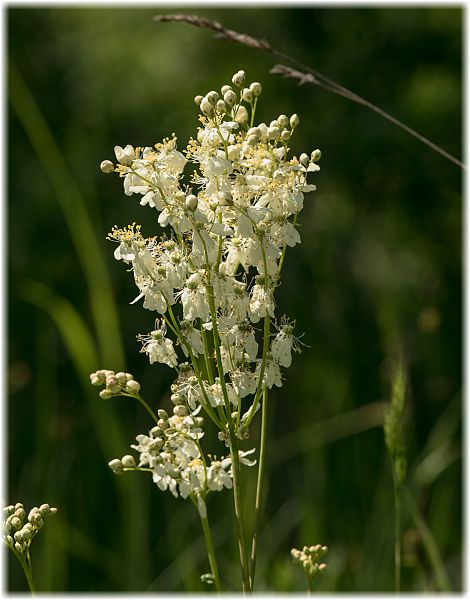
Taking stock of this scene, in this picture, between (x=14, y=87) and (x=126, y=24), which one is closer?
(x=14, y=87)

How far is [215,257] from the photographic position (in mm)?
2127

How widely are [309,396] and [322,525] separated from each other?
Result: 2.64ft

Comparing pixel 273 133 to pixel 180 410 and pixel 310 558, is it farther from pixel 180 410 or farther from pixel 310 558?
pixel 310 558

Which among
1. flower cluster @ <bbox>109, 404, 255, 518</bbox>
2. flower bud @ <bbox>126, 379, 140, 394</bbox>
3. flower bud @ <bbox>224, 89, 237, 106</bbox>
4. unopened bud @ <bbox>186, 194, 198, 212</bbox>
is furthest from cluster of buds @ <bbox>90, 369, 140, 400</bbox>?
flower bud @ <bbox>224, 89, 237, 106</bbox>

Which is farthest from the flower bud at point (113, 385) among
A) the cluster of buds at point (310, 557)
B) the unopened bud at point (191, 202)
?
the cluster of buds at point (310, 557)

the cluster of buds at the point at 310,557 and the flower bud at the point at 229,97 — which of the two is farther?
the cluster of buds at the point at 310,557

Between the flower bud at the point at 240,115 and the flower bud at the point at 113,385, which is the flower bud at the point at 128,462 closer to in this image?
the flower bud at the point at 113,385

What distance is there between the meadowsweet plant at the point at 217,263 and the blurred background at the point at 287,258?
2.86 m

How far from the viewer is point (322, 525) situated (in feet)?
16.6

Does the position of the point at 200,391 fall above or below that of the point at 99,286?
below

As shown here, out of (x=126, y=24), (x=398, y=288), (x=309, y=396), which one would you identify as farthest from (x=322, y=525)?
(x=126, y=24)

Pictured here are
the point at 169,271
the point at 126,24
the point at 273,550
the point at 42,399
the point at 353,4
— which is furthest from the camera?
the point at 126,24

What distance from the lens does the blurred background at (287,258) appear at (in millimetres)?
5312

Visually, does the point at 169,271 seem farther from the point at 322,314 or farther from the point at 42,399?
the point at 322,314
